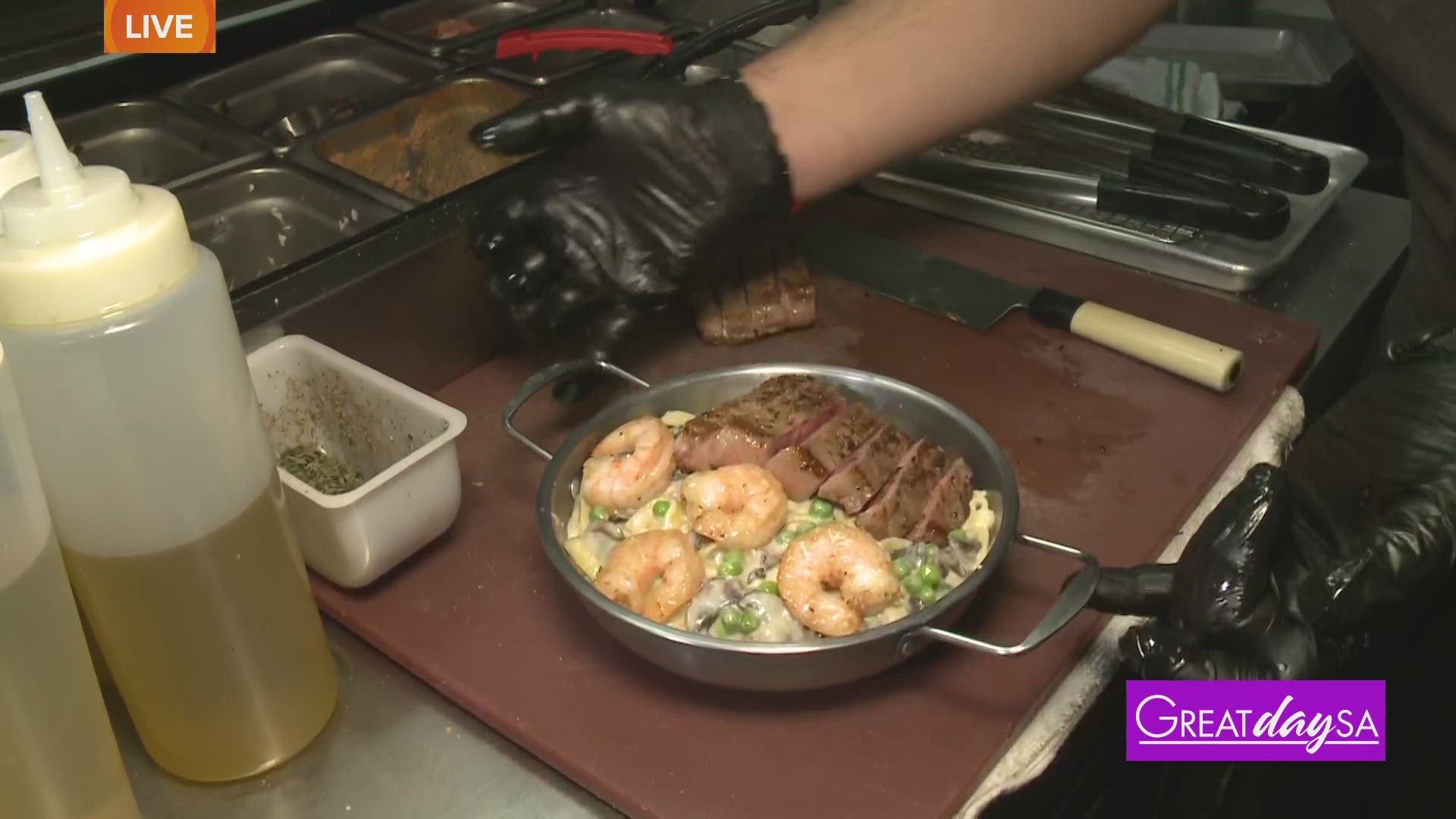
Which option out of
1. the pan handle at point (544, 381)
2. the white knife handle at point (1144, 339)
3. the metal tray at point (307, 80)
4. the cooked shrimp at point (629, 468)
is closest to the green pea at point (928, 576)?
the cooked shrimp at point (629, 468)

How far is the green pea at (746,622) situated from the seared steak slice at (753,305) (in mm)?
554

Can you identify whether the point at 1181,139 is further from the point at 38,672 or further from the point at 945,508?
the point at 38,672

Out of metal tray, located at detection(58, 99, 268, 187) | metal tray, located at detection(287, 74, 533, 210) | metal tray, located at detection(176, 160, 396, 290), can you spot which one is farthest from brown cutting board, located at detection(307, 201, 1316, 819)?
metal tray, located at detection(58, 99, 268, 187)

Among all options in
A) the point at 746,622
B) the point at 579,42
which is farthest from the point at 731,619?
the point at 579,42

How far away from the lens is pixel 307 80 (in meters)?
1.95

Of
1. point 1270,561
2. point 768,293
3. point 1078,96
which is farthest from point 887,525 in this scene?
point 1078,96

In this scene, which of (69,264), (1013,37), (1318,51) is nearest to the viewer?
(69,264)

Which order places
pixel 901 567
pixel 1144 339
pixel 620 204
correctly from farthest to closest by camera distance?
pixel 1144 339
pixel 620 204
pixel 901 567

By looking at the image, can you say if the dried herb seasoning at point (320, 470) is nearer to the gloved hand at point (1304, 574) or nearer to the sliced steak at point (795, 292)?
the sliced steak at point (795, 292)

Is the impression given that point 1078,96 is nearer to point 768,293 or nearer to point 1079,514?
point 768,293

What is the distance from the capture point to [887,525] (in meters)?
1.11

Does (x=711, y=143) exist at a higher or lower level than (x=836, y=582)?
higher

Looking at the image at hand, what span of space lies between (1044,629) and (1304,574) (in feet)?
0.88

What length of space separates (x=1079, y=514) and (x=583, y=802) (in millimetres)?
598
